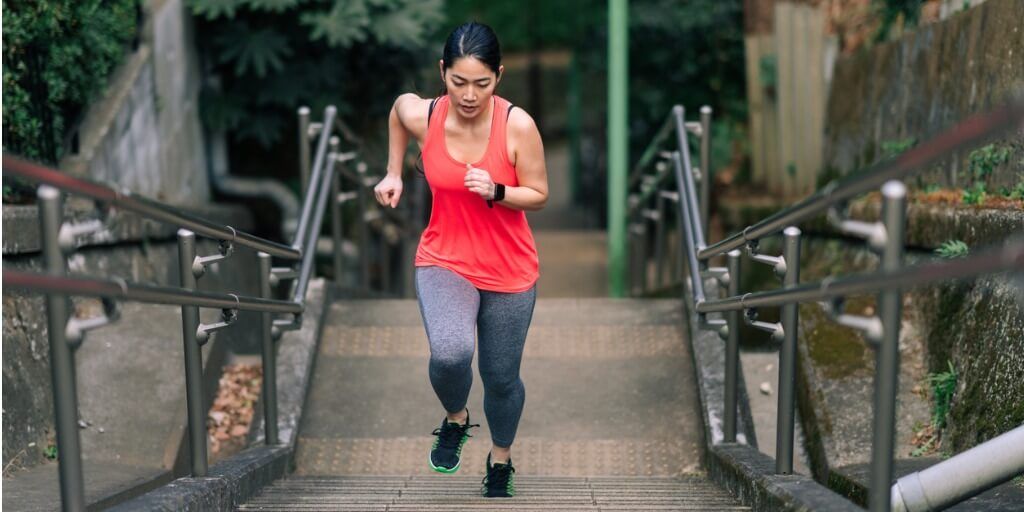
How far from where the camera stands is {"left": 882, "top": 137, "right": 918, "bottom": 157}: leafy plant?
19.4ft

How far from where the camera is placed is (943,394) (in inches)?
178

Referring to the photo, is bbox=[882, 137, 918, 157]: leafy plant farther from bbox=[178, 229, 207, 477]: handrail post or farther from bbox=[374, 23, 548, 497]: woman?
bbox=[178, 229, 207, 477]: handrail post

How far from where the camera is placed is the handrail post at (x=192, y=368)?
362 centimetres

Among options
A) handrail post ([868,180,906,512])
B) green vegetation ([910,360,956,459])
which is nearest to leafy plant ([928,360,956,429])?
green vegetation ([910,360,956,459])

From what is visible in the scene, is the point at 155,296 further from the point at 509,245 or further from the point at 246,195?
the point at 246,195

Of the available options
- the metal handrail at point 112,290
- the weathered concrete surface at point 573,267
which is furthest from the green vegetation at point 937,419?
the weathered concrete surface at point 573,267

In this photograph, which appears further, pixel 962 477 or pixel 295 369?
pixel 295 369

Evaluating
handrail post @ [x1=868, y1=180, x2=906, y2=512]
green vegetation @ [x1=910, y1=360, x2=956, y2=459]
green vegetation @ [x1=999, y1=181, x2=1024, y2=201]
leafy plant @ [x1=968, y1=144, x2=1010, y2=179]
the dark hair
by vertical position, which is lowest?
green vegetation @ [x1=910, y1=360, x2=956, y2=459]

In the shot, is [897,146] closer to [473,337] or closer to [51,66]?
[473,337]

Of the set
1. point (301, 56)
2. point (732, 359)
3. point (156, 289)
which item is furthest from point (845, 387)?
point (301, 56)

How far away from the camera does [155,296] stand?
3.00m

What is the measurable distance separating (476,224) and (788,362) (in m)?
1.02

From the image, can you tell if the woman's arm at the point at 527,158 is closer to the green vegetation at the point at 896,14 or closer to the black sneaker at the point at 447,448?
the black sneaker at the point at 447,448

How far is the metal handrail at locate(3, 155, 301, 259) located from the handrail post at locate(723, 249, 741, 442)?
5.72ft
